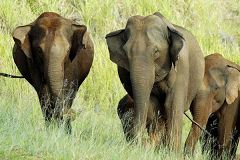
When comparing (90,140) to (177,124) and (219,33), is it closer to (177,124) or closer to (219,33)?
(177,124)

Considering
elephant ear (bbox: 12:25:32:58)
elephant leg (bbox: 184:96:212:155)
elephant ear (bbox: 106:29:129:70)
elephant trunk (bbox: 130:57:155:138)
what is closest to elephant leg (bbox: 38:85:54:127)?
elephant ear (bbox: 12:25:32:58)

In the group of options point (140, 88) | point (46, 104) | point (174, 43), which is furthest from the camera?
point (46, 104)

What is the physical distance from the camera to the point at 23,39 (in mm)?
10688

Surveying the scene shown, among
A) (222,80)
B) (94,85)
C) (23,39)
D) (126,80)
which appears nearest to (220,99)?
(222,80)

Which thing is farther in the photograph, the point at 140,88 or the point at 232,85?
the point at 232,85

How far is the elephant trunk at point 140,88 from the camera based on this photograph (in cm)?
975

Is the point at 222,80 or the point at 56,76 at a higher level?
the point at 56,76

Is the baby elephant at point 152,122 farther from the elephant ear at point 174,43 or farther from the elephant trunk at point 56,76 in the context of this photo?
the elephant trunk at point 56,76

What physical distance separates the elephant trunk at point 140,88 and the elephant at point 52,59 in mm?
946

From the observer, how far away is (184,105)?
10.9m

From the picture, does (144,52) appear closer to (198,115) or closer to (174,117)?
(174,117)

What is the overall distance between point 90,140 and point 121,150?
Result: 0.48m

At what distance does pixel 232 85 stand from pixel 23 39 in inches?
142

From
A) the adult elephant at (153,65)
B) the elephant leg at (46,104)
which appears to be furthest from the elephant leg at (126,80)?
the elephant leg at (46,104)
